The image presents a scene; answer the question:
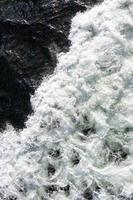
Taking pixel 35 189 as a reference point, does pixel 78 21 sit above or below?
above

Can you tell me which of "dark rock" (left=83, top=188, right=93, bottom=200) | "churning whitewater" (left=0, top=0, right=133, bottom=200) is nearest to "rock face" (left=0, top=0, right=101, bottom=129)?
"churning whitewater" (left=0, top=0, right=133, bottom=200)

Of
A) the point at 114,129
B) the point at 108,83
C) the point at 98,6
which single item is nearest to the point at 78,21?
the point at 98,6

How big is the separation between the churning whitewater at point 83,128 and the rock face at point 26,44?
0.45ft

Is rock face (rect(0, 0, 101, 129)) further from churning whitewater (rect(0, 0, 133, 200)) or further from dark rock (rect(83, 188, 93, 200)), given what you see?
dark rock (rect(83, 188, 93, 200))

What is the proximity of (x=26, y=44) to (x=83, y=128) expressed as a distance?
132cm

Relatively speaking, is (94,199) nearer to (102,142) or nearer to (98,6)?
(102,142)

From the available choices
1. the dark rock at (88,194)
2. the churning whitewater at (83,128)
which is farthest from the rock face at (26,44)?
the dark rock at (88,194)

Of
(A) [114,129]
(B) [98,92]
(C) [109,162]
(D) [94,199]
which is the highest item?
(B) [98,92]

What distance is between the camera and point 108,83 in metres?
5.39

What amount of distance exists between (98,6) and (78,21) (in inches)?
12.5

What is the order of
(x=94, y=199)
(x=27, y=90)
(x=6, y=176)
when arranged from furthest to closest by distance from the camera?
(x=27, y=90) → (x=6, y=176) → (x=94, y=199)

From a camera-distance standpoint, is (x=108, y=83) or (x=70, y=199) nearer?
(x=70, y=199)

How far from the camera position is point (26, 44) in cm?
582

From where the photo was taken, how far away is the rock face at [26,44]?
5.64m
